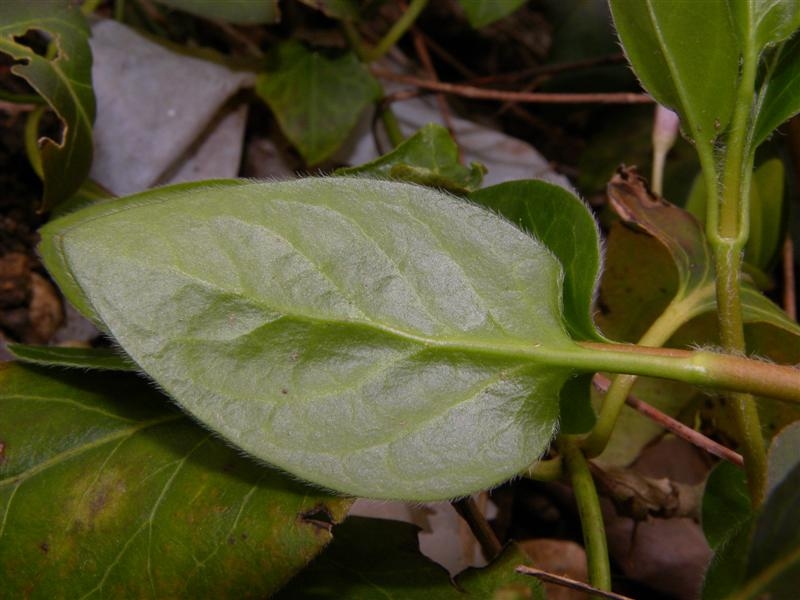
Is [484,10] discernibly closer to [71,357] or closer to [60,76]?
[60,76]

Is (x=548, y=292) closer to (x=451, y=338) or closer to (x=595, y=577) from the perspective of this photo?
(x=451, y=338)

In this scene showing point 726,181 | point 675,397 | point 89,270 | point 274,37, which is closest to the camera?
point 89,270

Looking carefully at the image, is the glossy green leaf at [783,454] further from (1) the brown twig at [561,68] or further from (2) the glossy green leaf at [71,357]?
(1) the brown twig at [561,68]

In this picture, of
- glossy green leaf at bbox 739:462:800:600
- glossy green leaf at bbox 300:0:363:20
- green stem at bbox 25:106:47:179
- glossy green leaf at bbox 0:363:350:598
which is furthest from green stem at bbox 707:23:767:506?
green stem at bbox 25:106:47:179

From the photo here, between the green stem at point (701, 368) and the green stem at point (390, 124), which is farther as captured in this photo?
the green stem at point (390, 124)

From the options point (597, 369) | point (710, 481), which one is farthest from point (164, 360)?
point (710, 481)

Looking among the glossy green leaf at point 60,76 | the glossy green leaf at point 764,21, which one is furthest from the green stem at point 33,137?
the glossy green leaf at point 764,21
